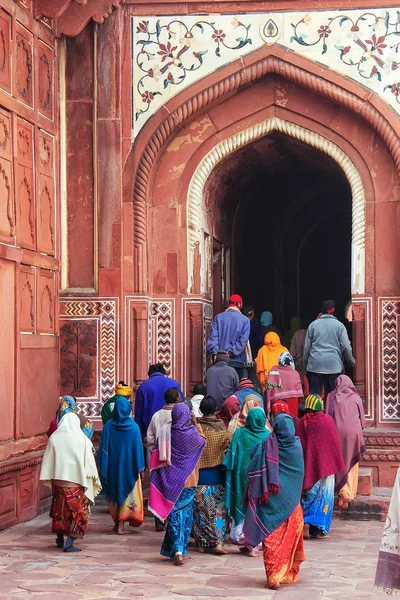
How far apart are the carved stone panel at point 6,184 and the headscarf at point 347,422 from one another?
3.19 m

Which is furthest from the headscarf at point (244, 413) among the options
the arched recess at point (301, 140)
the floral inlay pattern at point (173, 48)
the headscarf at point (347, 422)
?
the floral inlay pattern at point (173, 48)

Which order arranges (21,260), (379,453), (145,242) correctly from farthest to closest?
(145,242)
(379,453)
(21,260)

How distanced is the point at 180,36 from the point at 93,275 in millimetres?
2596

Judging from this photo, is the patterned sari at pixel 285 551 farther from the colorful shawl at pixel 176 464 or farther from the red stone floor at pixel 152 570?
the colorful shawl at pixel 176 464

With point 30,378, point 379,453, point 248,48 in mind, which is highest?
point 248,48

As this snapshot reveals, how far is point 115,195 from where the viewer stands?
1167 centimetres

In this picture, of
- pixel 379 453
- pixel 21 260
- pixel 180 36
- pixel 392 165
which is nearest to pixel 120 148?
pixel 180 36

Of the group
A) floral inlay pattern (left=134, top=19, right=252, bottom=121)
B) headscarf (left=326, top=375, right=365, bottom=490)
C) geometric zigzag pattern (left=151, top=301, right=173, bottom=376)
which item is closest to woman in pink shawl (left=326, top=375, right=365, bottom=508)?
headscarf (left=326, top=375, right=365, bottom=490)

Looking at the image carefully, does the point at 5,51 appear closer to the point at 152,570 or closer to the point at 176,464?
the point at 176,464

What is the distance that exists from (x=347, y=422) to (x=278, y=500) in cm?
262

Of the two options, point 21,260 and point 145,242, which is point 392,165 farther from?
point 21,260

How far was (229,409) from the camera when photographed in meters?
9.75

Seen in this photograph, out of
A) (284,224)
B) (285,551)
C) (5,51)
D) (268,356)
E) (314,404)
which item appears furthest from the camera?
(284,224)

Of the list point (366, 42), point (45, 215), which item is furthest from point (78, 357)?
point (366, 42)
